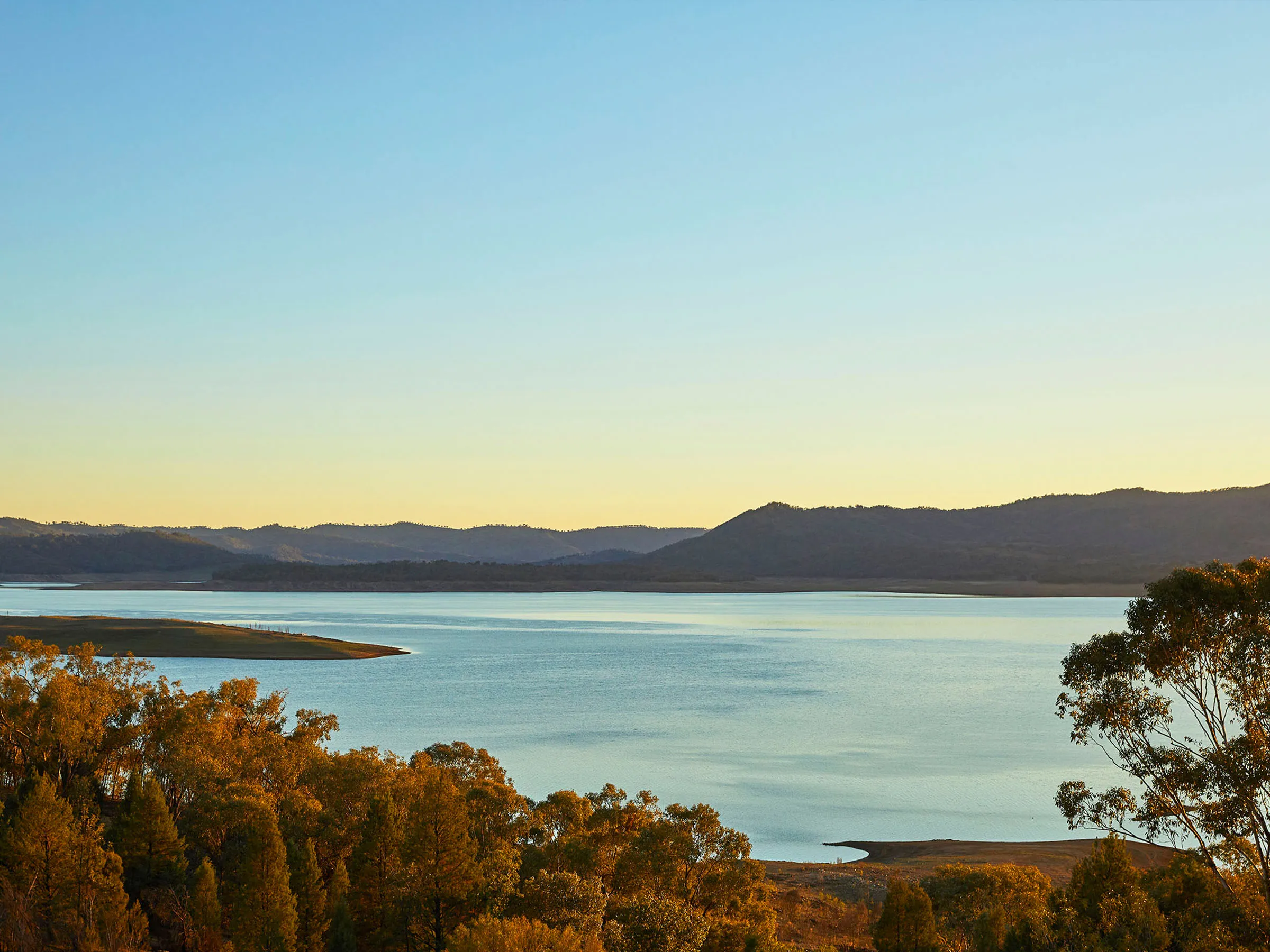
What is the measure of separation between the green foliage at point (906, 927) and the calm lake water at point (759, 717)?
51.6ft

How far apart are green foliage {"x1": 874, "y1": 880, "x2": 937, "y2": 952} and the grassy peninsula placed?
9795 centimetres

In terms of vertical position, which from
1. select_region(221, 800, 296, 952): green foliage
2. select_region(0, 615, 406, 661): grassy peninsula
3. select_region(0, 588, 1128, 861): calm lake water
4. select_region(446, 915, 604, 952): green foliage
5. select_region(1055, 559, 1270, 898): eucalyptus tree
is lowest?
select_region(0, 588, 1128, 861): calm lake water

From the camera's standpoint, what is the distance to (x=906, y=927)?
30359 mm

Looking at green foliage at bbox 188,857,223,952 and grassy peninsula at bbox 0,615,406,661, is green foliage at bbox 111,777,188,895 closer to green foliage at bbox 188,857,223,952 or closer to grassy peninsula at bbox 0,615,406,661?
green foliage at bbox 188,857,223,952

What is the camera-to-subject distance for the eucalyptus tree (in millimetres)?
22188

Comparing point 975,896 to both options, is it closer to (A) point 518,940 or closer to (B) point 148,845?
(A) point 518,940

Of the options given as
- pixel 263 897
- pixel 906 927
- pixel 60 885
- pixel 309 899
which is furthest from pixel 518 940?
pixel 60 885

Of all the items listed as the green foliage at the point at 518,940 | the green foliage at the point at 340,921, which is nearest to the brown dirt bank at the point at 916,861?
the green foliage at the point at 340,921

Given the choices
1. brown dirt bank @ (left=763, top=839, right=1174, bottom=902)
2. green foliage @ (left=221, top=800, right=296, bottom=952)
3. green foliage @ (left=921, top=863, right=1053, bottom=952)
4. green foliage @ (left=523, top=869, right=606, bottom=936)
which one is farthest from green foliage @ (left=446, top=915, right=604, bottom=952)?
brown dirt bank @ (left=763, top=839, right=1174, bottom=902)

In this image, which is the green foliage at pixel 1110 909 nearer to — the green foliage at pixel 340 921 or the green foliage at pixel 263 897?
the green foliage at pixel 340 921

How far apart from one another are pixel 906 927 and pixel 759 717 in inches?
2080

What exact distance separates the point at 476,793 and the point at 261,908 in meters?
7.12

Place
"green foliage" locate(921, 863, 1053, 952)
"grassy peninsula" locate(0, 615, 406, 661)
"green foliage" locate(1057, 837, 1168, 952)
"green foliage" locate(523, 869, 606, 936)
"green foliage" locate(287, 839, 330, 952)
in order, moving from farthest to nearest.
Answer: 1. "grassy peninsula" locate(0, 615, 406, 661)
2. "green foliage" locate(921, 863, 1053, 952)
3. "green foliage" locate(287, 839, 330, 952)
4. "green foliage" locate(523, 869, 606, 936)
5. "green foliage" locate(1057, 837, 1168, 952)

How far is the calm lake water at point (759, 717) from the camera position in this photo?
182 ft
